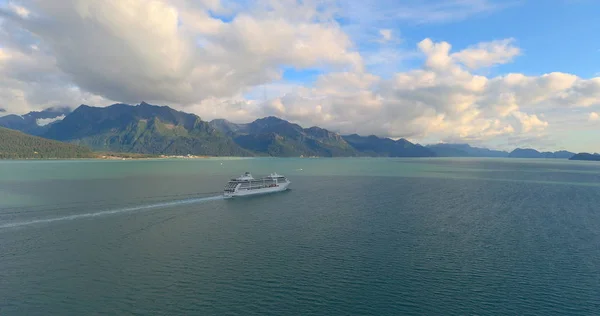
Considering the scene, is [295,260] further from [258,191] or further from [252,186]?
[252,186]

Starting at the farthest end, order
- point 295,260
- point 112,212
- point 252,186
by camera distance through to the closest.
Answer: point 252,186 < point 112,212 < point 295,260

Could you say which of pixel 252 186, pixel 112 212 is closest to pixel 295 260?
pixel 112 212

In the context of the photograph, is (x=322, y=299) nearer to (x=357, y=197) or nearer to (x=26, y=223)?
(x=26, y=223)

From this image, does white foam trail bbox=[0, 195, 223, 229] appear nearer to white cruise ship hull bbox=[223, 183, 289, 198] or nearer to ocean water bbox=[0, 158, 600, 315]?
ocean water bbox=[0, 158, 600, 315]

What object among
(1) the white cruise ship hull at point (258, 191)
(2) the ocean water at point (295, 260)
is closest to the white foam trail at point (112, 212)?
(2) the ocean water at point (295, 260)

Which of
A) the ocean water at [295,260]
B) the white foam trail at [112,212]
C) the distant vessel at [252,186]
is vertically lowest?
the ocean water at [295,260]

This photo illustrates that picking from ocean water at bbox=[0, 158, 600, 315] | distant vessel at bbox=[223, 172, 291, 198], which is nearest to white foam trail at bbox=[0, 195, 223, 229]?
ocean water at bbox=[0, 158, 600, 315]

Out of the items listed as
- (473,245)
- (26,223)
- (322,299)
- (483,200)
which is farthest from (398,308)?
(483,200)

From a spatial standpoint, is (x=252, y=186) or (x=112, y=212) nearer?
(x=112, y=212)

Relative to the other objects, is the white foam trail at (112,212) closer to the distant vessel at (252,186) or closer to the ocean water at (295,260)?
the ocean water at (295,260)
